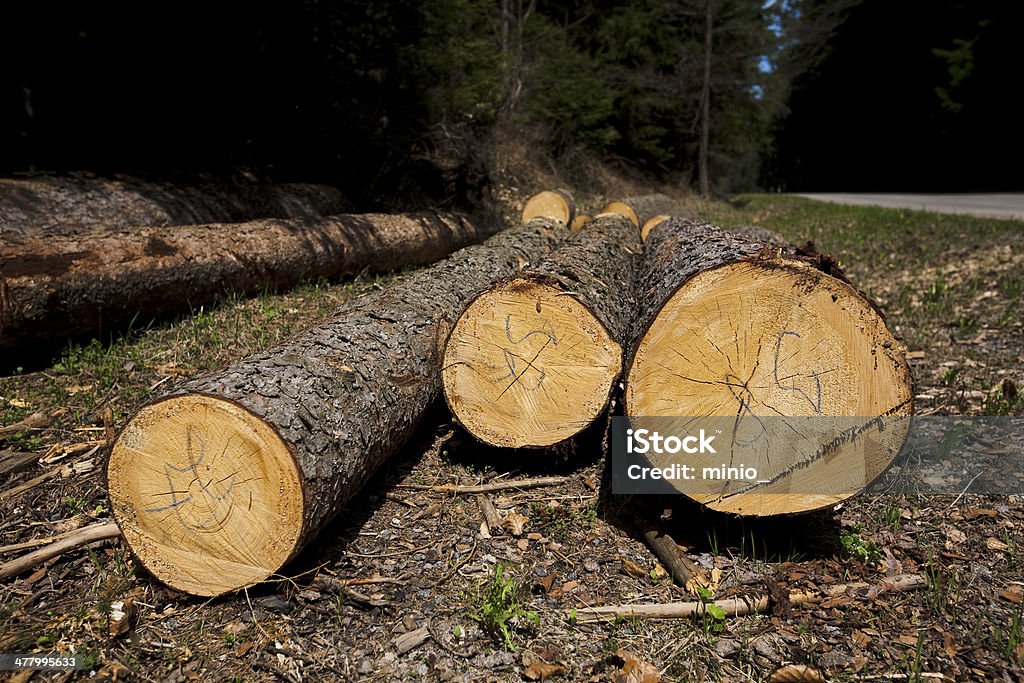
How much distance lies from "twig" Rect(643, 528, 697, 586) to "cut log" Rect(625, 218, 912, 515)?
0.29 meters

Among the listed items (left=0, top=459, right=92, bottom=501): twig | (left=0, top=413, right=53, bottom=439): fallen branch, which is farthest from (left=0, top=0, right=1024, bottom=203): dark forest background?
(left=0, top=459, right=92, bottom=501): twig

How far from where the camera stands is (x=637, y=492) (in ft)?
10.2

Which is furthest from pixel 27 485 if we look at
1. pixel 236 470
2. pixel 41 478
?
pixel 236 470

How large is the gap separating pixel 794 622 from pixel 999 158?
2370 cm

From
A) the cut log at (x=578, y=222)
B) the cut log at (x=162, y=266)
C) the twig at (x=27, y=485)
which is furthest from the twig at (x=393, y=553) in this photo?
the cut log at (x=578, y=222)

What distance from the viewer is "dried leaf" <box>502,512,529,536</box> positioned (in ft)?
9.45

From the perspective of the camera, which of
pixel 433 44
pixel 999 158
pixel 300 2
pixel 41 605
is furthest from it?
pixel 999 158

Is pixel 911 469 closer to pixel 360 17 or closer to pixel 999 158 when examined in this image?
pixel 360 17

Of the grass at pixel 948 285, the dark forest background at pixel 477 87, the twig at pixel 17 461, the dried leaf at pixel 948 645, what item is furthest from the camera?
the dark forest background at pixel 477 87

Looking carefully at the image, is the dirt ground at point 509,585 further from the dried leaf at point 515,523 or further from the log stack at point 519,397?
the log stack at point 519,397

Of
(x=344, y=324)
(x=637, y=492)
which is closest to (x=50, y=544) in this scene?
(x=344, y=324)

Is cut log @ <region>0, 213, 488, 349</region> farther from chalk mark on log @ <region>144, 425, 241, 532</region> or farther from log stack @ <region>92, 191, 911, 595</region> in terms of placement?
chalk mark on log @ <region>144, 425, 241, 532</region>

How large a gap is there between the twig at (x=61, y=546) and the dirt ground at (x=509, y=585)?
0.15 ft

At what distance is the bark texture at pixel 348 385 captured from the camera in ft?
7.75
